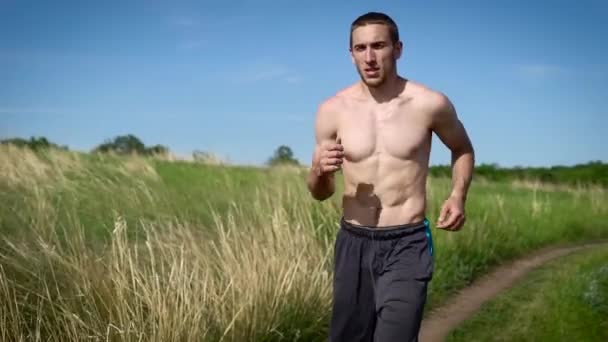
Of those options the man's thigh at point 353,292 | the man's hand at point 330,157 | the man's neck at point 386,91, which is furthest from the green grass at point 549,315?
the man's hand at point 330,157

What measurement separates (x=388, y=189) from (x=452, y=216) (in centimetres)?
33

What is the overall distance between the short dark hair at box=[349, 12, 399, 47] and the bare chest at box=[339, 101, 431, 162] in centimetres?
35

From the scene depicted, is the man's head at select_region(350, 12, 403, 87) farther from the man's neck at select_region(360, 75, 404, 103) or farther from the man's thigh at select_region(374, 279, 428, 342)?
the man's thigh at select_region(374, 279, 428, 342)

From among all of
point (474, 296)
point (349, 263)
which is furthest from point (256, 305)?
point (474, 296)

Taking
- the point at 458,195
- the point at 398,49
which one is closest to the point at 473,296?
the point at 458,195

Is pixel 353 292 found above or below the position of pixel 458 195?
below

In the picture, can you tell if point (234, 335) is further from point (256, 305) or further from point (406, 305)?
point (406, 305)

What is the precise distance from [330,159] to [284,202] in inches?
242

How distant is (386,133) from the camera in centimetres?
327

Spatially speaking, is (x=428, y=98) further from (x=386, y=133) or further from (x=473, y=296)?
(x=473, y=296)

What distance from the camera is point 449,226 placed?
3139 millimetres

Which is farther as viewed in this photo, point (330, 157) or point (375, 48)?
point (375, 48)

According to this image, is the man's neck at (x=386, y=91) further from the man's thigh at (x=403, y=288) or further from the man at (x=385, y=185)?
the man's thigh at (x=403, y=288)

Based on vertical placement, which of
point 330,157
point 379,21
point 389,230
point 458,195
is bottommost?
point 389,230
